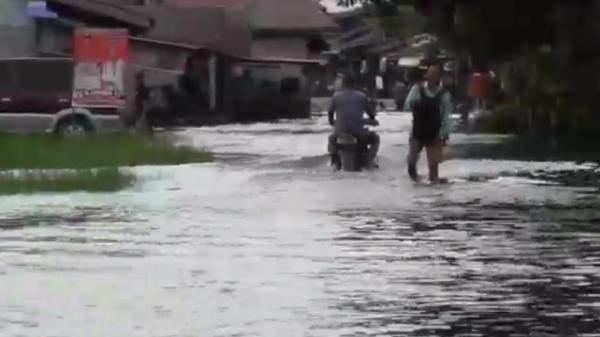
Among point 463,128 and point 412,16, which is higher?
point 412,16

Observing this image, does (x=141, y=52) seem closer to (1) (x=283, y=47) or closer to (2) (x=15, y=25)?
(2) (x=15, y=25)

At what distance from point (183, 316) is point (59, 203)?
932 cm

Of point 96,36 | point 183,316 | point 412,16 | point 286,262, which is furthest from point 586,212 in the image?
point 412,16

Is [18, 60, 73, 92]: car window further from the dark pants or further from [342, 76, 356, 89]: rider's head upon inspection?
the dark pants

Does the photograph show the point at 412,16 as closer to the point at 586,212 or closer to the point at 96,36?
the point at 96,36

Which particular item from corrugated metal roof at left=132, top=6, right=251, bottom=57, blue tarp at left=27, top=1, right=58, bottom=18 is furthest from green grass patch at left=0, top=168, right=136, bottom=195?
corrugated metal roof at left=132, top=6, right=251, bottom=57

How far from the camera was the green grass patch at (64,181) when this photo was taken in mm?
22734

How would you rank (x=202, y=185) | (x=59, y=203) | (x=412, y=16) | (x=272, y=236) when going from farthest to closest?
(x=412, y=16) → (x=202, y=185) → (x=59, y=203) → (x=272, y=236)

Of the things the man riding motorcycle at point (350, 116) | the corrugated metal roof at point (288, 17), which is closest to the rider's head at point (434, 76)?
the man riding motorcycle at point (350, 116)

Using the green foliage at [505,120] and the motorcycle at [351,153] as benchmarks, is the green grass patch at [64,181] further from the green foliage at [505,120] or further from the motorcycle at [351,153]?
the green foliage at [505,120]

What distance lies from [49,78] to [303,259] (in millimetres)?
25383

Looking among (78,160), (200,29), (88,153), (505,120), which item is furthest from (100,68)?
(200,29)

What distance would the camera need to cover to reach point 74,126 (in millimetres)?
38250

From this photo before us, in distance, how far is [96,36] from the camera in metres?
38.1
